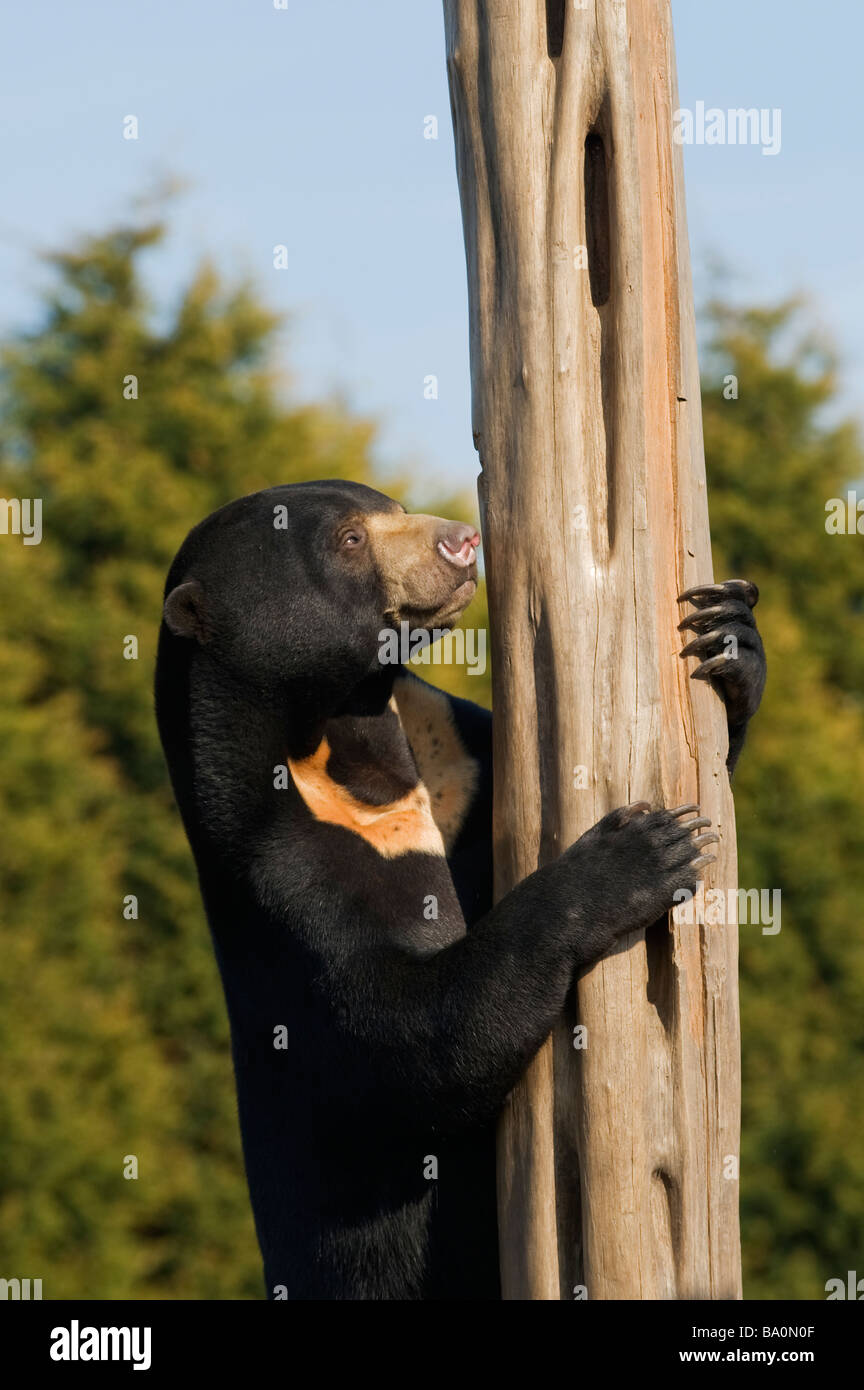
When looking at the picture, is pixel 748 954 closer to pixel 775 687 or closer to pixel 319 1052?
pixel 775 687

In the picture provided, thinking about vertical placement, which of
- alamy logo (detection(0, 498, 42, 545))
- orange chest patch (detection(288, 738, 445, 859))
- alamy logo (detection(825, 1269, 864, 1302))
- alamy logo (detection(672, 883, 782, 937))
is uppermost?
alamy logo (detection(0, 498, 42, 545))

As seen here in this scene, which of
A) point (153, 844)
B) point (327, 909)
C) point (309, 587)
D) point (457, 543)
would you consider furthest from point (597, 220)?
point (153, 844)

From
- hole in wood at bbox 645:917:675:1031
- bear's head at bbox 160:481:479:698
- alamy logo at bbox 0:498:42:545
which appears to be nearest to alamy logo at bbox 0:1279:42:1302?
alamy logo at bbox 0:498:42:545

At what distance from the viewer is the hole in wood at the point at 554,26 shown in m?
3.39

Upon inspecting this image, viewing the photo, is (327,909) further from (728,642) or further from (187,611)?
(728,642)

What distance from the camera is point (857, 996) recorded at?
9156mm

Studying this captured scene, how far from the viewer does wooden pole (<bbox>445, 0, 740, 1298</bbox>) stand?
127 inches

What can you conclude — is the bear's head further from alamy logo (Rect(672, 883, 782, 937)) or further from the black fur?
alamy logo (Rect(672, 883, 782, 937))
